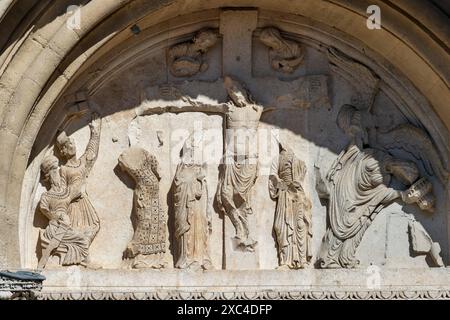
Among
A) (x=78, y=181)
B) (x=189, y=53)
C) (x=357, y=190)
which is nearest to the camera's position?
(x=78, y=181)

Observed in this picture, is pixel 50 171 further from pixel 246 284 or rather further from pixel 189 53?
pixel 246 284

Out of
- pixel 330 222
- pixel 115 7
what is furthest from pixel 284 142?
pixel 115 7

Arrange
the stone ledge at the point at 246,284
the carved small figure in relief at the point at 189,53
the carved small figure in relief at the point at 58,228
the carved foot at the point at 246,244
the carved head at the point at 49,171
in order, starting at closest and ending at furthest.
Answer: the stone ledge at the point at 246,284
the carved small figure in relief at the point at 58,228
the carved head at the point at 49,171
the carved foot at the point at 246,244
the carved small figure in relief at the point at 189,53

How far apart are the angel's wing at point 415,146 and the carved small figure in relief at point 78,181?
278 centimetres

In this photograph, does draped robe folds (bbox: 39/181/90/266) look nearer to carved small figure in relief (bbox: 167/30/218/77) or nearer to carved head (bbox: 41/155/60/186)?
carved head (bbox: 41/155/60/186)

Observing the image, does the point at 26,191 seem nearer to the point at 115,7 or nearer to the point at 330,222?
the point at 115,7

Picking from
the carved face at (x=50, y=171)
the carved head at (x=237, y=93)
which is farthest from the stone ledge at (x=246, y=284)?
the carved head at (x=237, y=93)

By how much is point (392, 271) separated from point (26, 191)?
3.42 metres

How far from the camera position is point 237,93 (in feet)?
51.8

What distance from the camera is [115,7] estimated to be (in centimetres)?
1495

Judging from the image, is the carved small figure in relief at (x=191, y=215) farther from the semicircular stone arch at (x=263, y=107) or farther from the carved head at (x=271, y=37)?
the carved head at (x=271, y=37)

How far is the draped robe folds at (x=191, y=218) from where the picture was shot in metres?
15.4

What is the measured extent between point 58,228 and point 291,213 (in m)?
2.16

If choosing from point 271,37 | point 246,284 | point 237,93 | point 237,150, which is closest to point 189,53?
point 237,93
